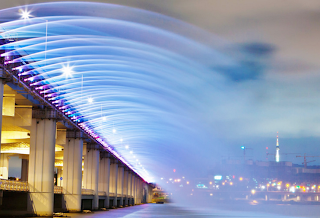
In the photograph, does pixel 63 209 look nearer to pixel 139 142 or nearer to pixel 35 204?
pixel 35 204

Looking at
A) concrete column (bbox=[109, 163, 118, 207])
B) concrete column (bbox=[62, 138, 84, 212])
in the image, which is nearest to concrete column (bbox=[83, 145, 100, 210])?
concrete column (bbox=[62, 138, 84, 212])

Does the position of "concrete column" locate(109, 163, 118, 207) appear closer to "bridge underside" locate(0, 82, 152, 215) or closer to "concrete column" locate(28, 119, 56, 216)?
"bridge underside" locate(0, 82, 152, 215)

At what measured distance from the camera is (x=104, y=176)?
80250 mm

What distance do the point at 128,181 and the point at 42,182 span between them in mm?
85878

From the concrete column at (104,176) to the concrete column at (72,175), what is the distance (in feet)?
75.5

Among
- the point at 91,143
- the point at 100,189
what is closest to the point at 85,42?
the point at 91,143

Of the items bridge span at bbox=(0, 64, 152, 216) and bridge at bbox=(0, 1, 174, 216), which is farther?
bridge span at bbox=(0, 64, 152, 216)

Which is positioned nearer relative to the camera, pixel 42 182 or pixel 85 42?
pixel 85 42

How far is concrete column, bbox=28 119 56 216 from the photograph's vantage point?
4106 cm

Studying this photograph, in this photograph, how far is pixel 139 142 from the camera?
303 feet

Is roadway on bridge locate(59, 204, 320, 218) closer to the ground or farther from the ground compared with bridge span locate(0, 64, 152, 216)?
closer to the ground

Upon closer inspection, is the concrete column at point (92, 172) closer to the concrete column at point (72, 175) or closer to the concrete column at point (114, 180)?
the concrete column at point (72, 175)

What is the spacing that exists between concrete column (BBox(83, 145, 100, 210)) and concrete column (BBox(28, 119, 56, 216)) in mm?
25301

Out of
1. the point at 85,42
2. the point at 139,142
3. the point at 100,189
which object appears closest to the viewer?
the point at 85,42
